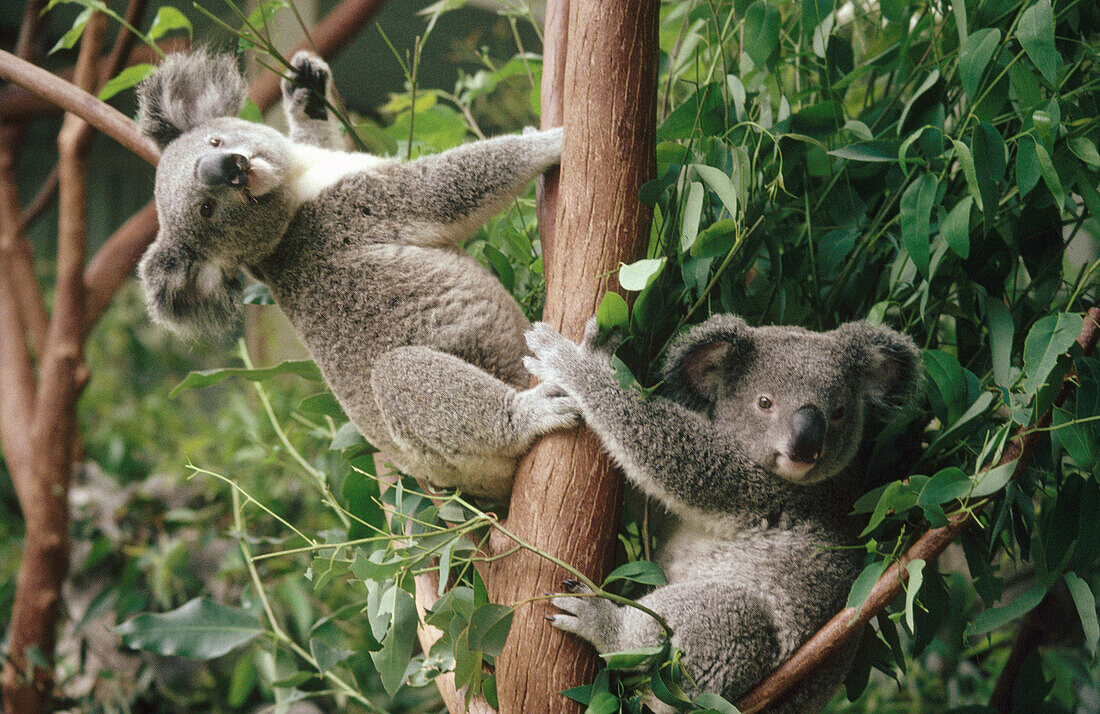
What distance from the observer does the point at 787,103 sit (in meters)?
1.46

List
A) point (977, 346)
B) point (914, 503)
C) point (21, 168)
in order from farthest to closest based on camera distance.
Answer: point (21, 168) < point (977, 346) < point (914, 503)

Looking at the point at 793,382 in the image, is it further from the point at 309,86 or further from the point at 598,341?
the point at 309,86

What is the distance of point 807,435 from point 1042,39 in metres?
0.71

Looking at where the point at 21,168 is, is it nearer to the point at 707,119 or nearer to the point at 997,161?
the point at 707,119

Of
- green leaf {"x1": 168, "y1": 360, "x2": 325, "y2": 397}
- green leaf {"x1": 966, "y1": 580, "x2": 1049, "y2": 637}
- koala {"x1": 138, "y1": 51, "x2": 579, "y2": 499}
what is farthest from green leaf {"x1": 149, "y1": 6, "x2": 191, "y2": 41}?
green leaf {"x1": 966, "y1": 580, "x2": 1049, "y2": 637}

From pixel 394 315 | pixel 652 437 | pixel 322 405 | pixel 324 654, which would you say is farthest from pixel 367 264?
pixel 324 654

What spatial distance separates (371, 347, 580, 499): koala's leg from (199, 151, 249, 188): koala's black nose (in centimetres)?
48

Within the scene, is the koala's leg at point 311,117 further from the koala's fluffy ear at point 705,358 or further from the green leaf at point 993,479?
the green leaf at point 993,479

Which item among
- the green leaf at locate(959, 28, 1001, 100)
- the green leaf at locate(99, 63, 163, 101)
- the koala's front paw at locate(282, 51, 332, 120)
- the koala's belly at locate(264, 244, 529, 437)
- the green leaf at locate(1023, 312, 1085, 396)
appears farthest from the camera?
the koala's front paw at locate(282, 51, 332, 120)

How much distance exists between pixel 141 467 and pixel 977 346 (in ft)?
13.2

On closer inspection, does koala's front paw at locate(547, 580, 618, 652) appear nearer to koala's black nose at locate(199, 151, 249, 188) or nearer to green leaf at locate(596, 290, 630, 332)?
green leaf at locate(596, 290, 630, 332)

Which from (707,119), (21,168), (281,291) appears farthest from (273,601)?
(21,168)

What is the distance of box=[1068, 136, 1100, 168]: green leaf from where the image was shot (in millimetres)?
1180

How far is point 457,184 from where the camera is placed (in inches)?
62.6
